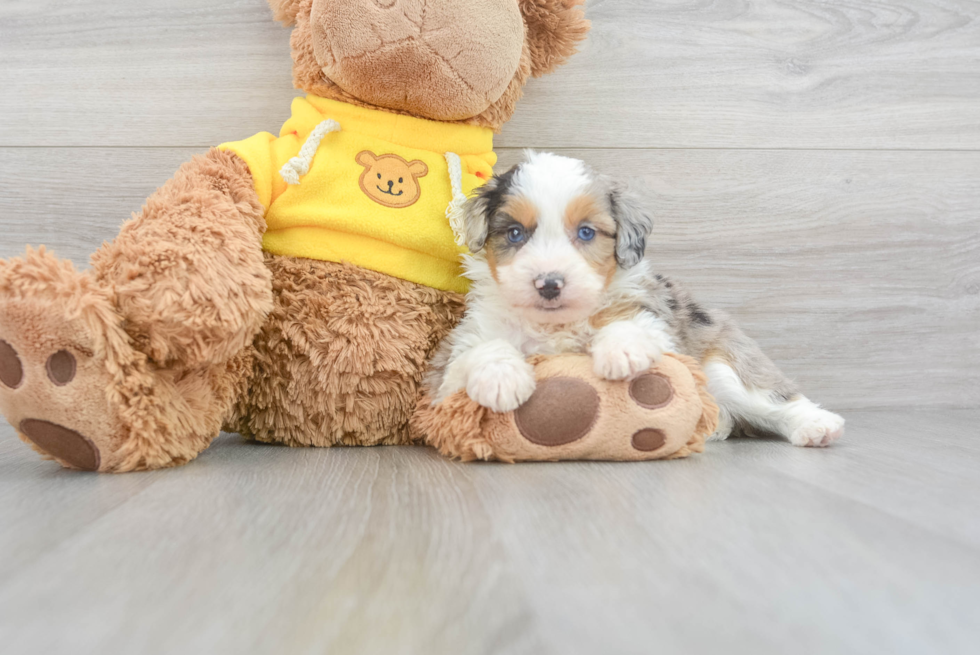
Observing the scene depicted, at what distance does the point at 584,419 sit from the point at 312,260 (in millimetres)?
626

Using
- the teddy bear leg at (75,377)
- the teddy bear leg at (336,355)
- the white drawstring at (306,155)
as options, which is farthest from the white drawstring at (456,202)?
the teddy bear leg at (75,377)

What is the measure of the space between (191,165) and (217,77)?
60cm

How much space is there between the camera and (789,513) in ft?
3.00

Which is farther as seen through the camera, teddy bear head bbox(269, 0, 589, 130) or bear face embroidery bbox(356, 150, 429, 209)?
bear face embroidery bbox(356, 150, 429, 209)

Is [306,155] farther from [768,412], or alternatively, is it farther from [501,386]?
[768,412]

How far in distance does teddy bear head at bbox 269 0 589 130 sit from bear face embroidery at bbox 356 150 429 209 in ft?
0.37

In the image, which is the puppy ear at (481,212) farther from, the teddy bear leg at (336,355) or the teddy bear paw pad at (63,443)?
the teddy bear paw pad at (63,443)

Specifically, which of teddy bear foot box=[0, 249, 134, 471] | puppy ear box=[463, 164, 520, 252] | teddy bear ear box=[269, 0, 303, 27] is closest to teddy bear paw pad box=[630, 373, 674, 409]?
puppy ear box=[463, 164, 520, 252]

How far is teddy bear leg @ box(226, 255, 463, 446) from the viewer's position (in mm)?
1363

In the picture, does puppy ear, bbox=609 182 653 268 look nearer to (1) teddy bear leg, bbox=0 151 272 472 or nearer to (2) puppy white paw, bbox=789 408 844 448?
(2) puppy white paw, bbox=789 408 844 448

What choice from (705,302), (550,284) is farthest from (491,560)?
(705,302)

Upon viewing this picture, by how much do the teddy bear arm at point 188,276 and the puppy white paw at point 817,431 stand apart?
3.62 ft

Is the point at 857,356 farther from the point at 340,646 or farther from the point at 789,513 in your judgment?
the point at 340,646

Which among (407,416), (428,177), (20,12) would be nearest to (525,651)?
(407,416)
